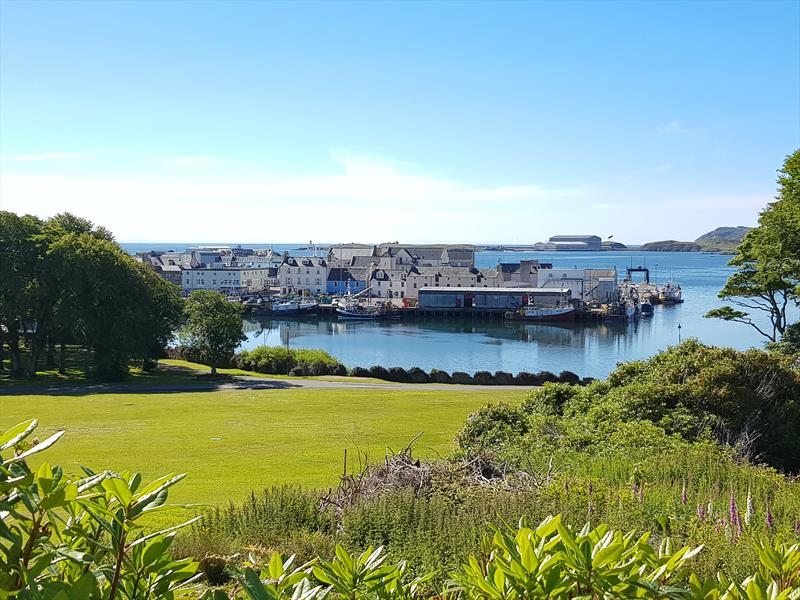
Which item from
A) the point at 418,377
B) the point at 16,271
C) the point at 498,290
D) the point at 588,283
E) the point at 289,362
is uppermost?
the point at 16,271

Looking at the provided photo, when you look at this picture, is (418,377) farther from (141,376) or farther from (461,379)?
(141,376)

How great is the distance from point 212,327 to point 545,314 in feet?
177

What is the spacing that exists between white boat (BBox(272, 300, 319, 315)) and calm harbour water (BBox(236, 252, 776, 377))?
4872 mm

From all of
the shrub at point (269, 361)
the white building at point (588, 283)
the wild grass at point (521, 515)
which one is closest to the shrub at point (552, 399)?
the wild grass at point (521, 515)

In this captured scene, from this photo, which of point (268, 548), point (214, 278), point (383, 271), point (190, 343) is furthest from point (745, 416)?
point (214, 278)

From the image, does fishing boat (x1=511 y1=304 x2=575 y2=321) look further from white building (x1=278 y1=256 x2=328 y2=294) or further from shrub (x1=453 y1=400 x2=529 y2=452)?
shrub (x1=453 y1=400 x2=529 y2=452)

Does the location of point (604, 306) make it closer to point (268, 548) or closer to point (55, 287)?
point (55, 287)

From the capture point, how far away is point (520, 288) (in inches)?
3979

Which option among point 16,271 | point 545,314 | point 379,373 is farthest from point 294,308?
point 16,271

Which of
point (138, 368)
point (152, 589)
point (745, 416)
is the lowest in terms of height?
point (138, 368)

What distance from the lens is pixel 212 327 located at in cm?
4125

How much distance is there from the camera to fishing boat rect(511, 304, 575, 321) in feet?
284

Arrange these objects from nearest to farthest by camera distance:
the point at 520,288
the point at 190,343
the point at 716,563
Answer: the point at 716,563 → the point at 190,343 → the point at 520,288

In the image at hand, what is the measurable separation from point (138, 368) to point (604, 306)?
62.3 m
